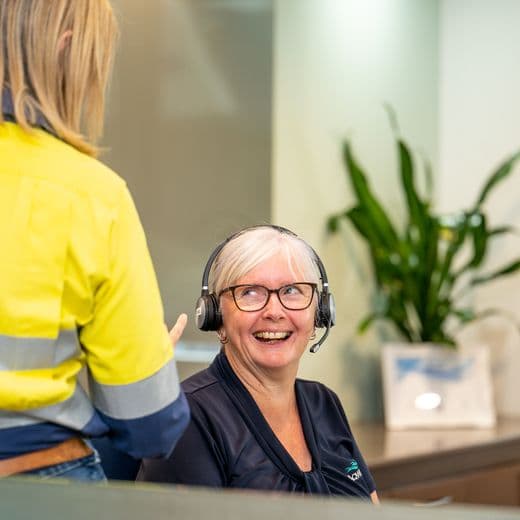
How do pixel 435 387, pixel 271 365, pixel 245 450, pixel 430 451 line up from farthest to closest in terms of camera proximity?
pixel 435 387 → pixel 430 451 → pixel 271 365 → pixel 245 450

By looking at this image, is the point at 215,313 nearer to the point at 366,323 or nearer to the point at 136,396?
the point at 136,396

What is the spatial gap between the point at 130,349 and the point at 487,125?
406 cm

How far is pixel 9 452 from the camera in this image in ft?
4.59

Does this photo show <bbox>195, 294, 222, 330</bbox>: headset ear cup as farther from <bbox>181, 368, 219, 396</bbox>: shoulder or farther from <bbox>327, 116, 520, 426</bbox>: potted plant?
<bbox>327, 116, 520, 426</bbox>: potted plant

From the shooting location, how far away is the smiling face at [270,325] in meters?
1.90

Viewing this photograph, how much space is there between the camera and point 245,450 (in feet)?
5.89

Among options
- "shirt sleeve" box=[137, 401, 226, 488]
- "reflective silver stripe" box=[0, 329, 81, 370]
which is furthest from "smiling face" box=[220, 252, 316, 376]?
"reflective silver stripe" box=[0, 329, 81, 370]

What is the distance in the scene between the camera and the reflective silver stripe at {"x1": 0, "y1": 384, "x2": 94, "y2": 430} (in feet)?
4.57

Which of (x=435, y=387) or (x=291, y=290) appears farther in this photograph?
(x=435, y=387)

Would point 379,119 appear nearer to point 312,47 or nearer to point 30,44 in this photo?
point 312,47

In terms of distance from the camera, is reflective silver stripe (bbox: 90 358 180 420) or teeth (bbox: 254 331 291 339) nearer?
reflective silver stripe (bbox: 90 358 180 420)

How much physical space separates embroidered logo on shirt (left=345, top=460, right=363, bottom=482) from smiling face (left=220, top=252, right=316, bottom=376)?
0.57 feet

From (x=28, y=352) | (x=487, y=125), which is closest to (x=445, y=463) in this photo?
(x=487, y=125)

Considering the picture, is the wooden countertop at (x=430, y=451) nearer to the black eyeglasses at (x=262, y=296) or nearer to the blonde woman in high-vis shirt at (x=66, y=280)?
the black eyeglasses at (x=262, y=296)
